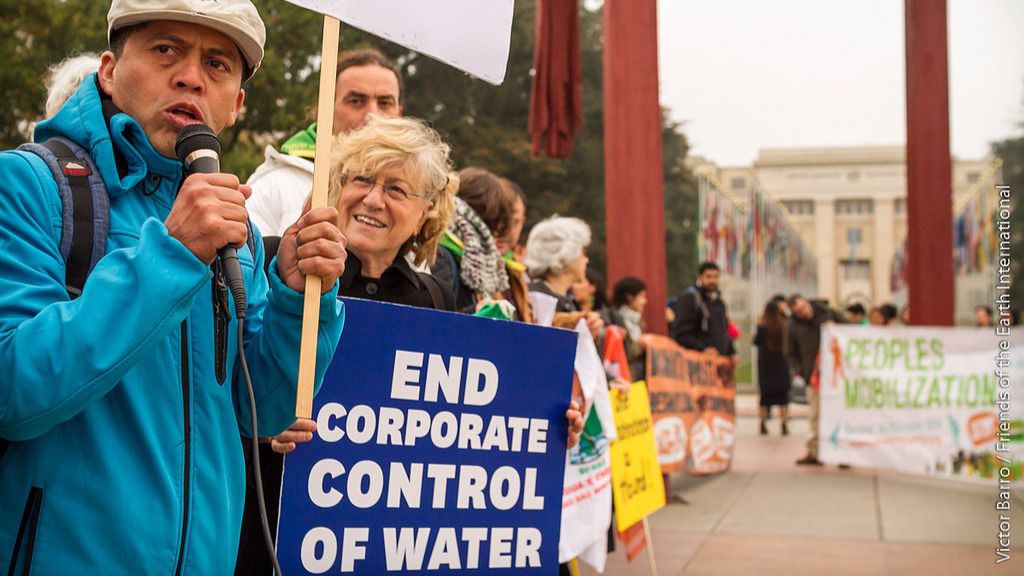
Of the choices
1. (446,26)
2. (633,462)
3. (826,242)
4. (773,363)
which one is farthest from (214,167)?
(826,242)

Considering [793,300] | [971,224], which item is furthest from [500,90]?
[793,300]

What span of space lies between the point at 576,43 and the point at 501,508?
946cm

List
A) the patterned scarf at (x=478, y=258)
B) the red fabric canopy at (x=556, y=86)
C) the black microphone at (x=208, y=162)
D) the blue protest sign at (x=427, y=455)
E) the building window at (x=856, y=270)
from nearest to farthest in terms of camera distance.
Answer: the black microphone at (x=208, y=162), the blue protest sign at (x=427, y=455), the patterned scarf at (x=478, y=258), the red fabric canopy at (x=556, y=86), the building window at (x=856, y=270)

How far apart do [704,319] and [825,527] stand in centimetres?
356

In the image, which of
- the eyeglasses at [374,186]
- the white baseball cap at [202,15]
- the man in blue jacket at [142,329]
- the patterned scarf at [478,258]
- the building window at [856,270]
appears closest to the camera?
Result: the man in blue jacket at [142,329]

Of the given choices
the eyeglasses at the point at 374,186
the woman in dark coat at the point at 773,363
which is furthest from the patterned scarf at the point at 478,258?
the woman in dark coat at the point at 773,363

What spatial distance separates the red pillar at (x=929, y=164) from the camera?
35.2ft

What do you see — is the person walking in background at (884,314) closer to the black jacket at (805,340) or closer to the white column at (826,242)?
the black jacket at (805,340)

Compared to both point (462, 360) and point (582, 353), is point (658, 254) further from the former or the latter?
point (462, 360)

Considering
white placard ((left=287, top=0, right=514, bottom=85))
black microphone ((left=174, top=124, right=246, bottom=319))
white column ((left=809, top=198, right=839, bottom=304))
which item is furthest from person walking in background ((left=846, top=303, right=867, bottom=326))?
white column ((left=809, top=198, right=839, bottom=304))

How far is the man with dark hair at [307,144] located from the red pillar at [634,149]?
5624 millimetres

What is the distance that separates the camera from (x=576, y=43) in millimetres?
11852

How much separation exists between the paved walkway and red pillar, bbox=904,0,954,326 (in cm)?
178

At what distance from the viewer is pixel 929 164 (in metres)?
10.8
